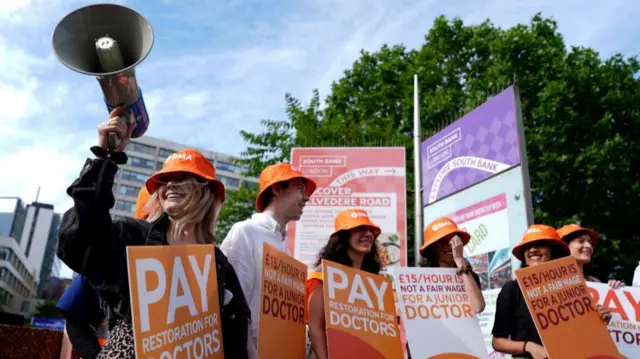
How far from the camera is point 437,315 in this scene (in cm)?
373

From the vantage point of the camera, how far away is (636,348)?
392cm

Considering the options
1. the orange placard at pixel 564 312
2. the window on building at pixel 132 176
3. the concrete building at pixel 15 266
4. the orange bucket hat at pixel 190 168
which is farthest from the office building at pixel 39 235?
the orange bucket hat at pixel 190 168

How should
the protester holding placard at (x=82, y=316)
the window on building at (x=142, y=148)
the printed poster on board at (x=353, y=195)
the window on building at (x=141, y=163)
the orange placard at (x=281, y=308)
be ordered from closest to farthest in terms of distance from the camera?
the protester holding placard at (x=82, y=316)
the orange placard at (x=281, y=308)
the printed poster on board at (x=353, y=195)
the window on building at (x=141, y=163)
the window on building at (x=142, y=148)

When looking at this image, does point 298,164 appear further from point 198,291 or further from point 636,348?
point 198,291

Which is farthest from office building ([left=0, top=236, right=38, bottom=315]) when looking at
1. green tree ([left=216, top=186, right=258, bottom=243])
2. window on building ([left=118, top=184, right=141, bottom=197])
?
green tree ([left=216, top=186, right=258, bottom=243])

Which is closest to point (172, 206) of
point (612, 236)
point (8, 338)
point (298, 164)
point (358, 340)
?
point (358, 340)

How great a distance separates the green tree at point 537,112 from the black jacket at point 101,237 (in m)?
10.3

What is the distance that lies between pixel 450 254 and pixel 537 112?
1139 centimetres

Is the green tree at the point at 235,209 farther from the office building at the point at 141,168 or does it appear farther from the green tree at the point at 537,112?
the office building at the point at 141,168

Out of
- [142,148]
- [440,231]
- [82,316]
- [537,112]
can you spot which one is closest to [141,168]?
[142,148]

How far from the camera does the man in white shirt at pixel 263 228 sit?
296 centimetres

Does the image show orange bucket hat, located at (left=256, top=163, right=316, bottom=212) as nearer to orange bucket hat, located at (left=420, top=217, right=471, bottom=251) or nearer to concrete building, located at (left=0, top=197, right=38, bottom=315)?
orange bucket hat, located at (left=420, top=217, right=471, bottom=251)

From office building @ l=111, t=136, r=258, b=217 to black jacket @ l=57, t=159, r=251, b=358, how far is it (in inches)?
3331

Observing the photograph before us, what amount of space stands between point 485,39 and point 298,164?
11038 mm
